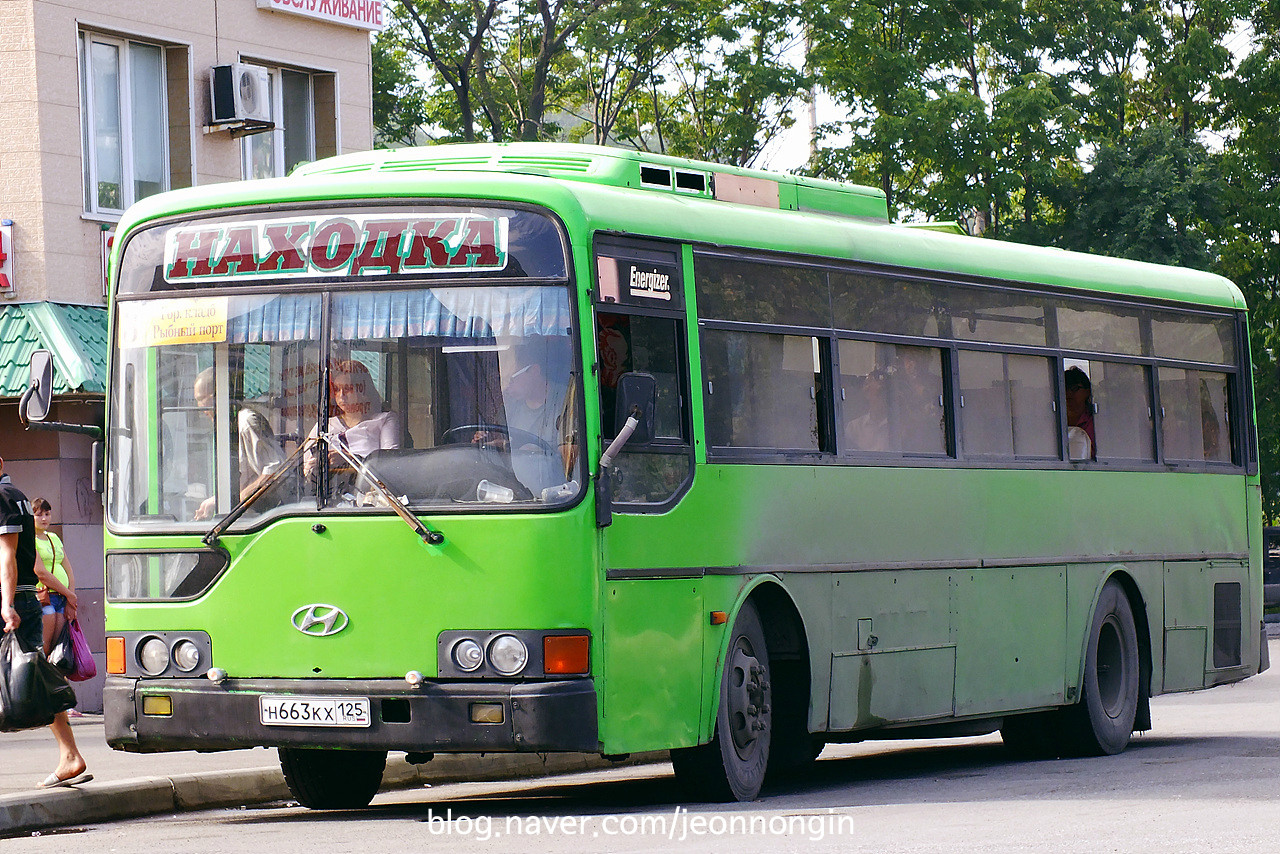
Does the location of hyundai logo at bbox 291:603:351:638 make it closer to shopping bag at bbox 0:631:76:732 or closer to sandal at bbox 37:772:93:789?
shopping bag at bbox 0:631:76:732

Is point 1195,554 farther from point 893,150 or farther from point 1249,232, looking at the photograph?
point 1249,232

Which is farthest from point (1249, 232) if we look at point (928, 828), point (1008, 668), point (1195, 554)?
point (928, 828)

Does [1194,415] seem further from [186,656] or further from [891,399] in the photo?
[186,656]

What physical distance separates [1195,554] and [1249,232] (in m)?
22.5

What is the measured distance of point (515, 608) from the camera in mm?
9227

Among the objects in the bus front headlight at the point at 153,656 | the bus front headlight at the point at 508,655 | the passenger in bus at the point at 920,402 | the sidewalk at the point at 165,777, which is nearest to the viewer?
the bus front headlight at the point at 508,655

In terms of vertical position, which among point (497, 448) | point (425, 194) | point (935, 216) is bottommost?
point (497, 448)

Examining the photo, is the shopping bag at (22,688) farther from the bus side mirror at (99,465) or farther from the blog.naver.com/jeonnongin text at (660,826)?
the blog.naver.com/jeonnongin text at (660,826)

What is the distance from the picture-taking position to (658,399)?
9.98 m

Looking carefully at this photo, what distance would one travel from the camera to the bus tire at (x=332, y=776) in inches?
428

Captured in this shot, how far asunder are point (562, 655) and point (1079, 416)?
580cm

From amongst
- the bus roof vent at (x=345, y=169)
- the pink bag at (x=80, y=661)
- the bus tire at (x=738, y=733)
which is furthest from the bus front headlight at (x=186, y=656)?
the bus roof vent at (x=345, y=169)

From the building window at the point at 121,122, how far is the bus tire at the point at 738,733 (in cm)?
1065

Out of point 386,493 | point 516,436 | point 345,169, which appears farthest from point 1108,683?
point 386,493
